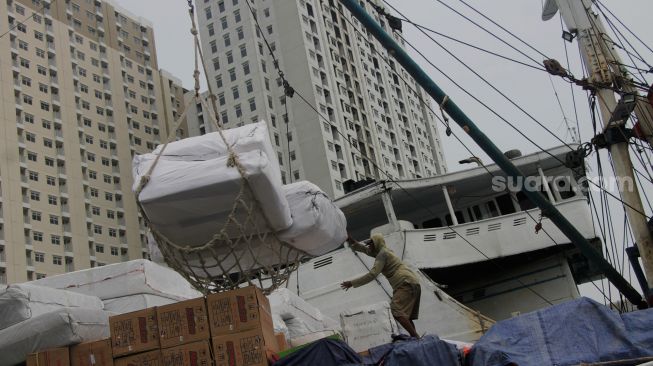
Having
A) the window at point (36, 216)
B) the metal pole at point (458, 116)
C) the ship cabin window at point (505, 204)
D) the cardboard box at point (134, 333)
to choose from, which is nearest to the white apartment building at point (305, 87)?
the window at point (36, 216)

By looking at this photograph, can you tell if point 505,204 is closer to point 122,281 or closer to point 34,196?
point 122,281

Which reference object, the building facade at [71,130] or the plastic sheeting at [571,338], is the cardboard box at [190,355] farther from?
the building facade at [71,130]

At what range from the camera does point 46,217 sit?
55.8 metres

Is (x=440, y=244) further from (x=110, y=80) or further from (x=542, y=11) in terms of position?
(x=110, y=80)

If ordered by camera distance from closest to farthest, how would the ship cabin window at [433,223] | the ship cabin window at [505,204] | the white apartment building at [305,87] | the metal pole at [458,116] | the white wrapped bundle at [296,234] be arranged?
the white wrapped bundle at [296,234]
the metal pole at [458,116]
the ship cabin window at [505,204]
the ship cabin window at [433,223]
the white apartment building at [305,87]

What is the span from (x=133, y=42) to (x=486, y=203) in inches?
2435

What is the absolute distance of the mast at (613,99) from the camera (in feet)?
44.2

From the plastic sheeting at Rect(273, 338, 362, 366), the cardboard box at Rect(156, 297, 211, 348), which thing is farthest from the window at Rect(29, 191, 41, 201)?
the plastic sheeting at Rect(273, 338, 362, 366)

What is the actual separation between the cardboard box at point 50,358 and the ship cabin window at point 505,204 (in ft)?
58.6

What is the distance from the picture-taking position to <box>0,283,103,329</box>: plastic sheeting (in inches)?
297

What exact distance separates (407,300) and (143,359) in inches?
138

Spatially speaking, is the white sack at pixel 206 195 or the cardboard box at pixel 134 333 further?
the cardboard box at pixel 134 333

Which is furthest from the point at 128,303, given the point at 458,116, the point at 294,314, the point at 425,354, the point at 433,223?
the point at 433,223

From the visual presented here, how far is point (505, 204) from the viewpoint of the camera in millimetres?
22609
